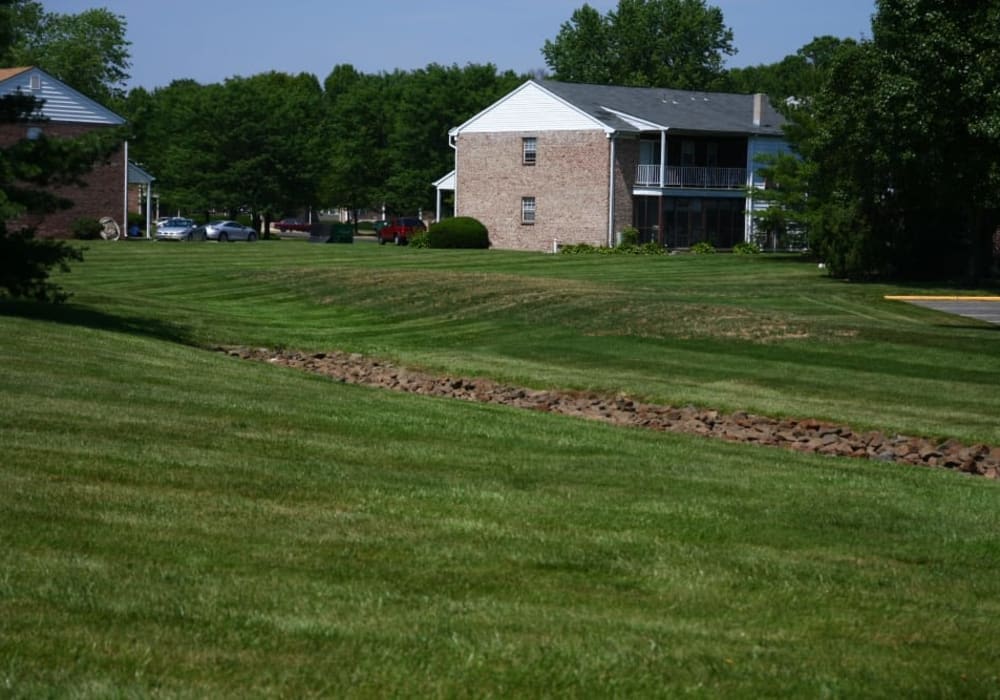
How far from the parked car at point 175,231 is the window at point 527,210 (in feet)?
67.5

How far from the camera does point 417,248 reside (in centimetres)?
6619

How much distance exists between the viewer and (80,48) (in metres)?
125

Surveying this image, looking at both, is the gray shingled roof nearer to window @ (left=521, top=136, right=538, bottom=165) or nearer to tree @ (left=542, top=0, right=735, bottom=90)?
window @ (left=521, top=136, right=538, bottom=165)

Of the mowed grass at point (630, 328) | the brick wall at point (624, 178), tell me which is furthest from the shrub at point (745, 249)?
the mowed grass at point (630, 328)

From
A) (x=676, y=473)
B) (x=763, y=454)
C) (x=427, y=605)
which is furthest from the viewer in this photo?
Result: (x=763, y=454)

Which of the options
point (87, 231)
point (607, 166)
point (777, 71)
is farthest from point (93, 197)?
point (777, 71)

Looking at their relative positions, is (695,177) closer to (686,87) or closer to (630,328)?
(630,328)

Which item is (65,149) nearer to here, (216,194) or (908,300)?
(908,300)

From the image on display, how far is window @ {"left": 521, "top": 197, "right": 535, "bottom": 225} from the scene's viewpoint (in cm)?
7012

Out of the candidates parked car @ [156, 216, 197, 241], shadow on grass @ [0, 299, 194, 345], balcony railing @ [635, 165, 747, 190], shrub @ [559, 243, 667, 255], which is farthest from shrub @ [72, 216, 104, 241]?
shadow on grass @ [0, 299, 194, 345]

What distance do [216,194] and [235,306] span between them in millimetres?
50984

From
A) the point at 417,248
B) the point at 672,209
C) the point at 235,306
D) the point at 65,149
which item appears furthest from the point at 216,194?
the point at 65,149

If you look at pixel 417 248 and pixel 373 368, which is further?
pixel 417 248

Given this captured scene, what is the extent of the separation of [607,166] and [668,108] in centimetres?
724
